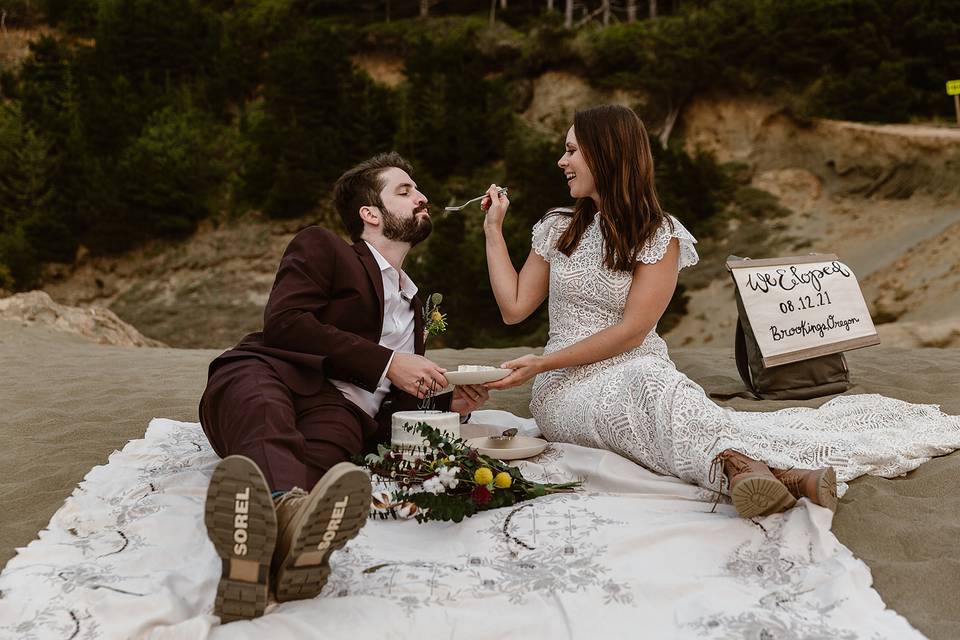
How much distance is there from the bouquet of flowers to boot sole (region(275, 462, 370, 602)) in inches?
23.2

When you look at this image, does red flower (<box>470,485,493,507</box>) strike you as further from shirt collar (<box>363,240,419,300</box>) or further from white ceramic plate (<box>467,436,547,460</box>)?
shirt collar (<box>363,240,419,300</box>)

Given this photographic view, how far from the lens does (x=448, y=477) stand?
2453 millimetres

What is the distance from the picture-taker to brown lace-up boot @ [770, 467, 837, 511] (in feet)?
7.69

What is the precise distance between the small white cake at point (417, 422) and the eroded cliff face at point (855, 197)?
7.81 meters

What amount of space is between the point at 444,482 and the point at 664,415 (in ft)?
2.38

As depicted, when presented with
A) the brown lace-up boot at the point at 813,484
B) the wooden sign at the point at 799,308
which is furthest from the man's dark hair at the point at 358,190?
the wooden sign at the point at 799,308

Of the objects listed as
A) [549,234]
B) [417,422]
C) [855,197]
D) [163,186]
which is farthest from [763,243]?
[417,422]

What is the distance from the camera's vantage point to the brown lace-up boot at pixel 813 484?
7.69ft

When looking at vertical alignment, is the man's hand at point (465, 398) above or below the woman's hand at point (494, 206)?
below

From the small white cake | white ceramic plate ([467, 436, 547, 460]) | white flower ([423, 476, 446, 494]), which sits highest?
the small white cake

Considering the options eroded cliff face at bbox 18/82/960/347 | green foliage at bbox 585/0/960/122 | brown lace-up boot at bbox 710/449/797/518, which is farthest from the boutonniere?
green foliage at bbox 585/0/960/122

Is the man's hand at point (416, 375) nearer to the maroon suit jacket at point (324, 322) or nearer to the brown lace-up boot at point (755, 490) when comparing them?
the maroon suit jacket at point (324, 322)

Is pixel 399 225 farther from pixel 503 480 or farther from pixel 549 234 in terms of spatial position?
pixel 503 480

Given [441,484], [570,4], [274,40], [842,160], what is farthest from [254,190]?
[441,484]
